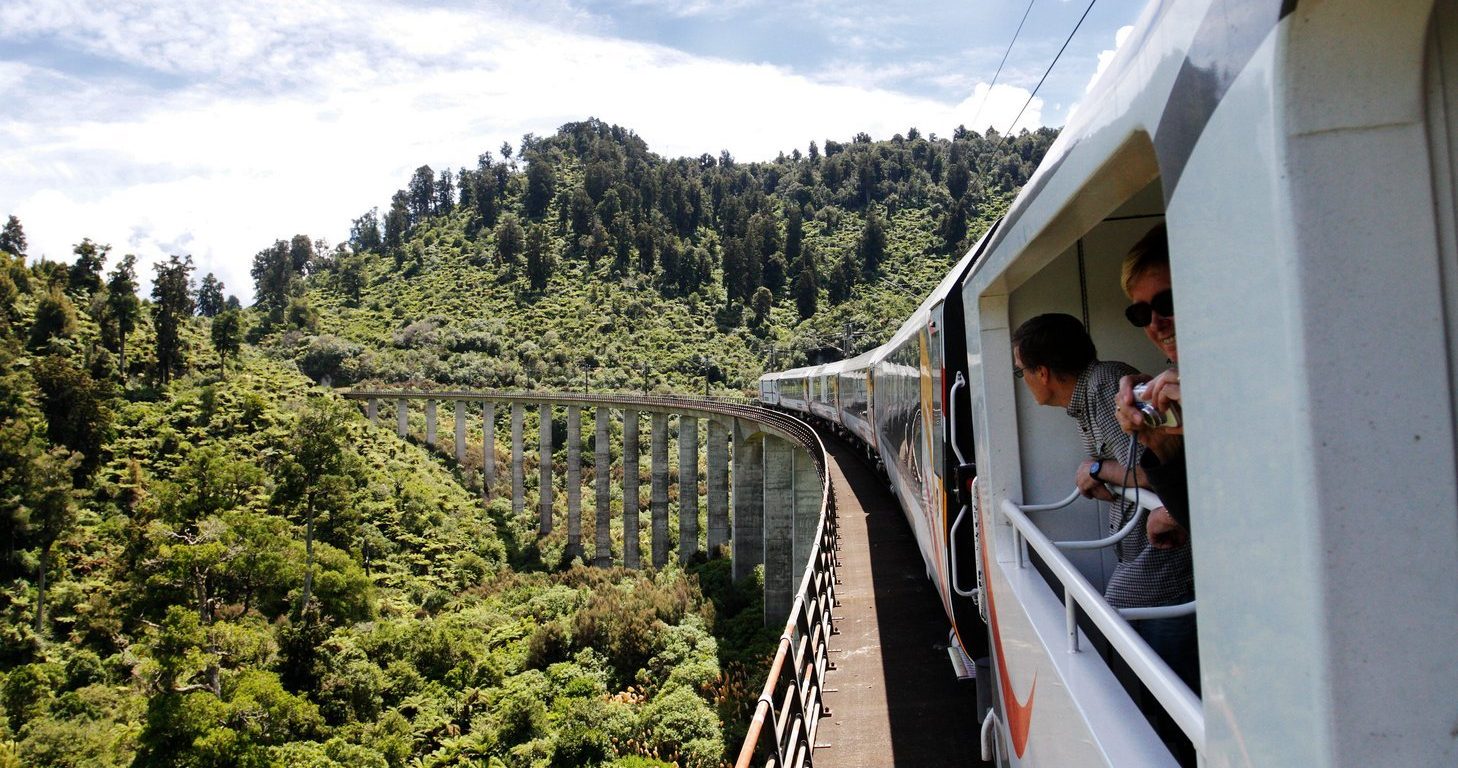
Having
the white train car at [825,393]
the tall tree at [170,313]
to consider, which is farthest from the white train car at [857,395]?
the tall tree at [170,313]

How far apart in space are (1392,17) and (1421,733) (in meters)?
0.90

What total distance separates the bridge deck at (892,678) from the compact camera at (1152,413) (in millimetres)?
4567

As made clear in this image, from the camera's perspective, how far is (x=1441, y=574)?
1.03 metres

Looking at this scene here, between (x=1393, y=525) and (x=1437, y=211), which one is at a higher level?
(x=1437, y=211)

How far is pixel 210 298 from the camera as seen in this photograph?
337 ft

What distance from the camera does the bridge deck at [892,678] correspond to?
6027mm

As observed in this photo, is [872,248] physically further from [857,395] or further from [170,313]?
[857,395]

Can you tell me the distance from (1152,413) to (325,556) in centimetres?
3179

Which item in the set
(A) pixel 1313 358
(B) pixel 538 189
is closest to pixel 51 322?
(A) pixel 1313 358

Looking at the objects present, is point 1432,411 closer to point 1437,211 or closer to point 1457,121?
point 1437,211

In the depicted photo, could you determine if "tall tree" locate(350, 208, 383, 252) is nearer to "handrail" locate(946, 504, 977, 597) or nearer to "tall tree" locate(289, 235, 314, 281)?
"tall tree" locate(289, 235, 314, 281)

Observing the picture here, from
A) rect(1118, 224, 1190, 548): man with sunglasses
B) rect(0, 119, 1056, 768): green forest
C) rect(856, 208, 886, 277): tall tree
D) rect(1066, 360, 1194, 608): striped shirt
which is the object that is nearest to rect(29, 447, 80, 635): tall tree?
rect(0, 119, 1056, 768): green forest

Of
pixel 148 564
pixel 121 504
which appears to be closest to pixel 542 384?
pixel 121 504

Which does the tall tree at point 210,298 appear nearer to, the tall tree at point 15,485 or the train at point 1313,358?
the tall tree at point 15,485
